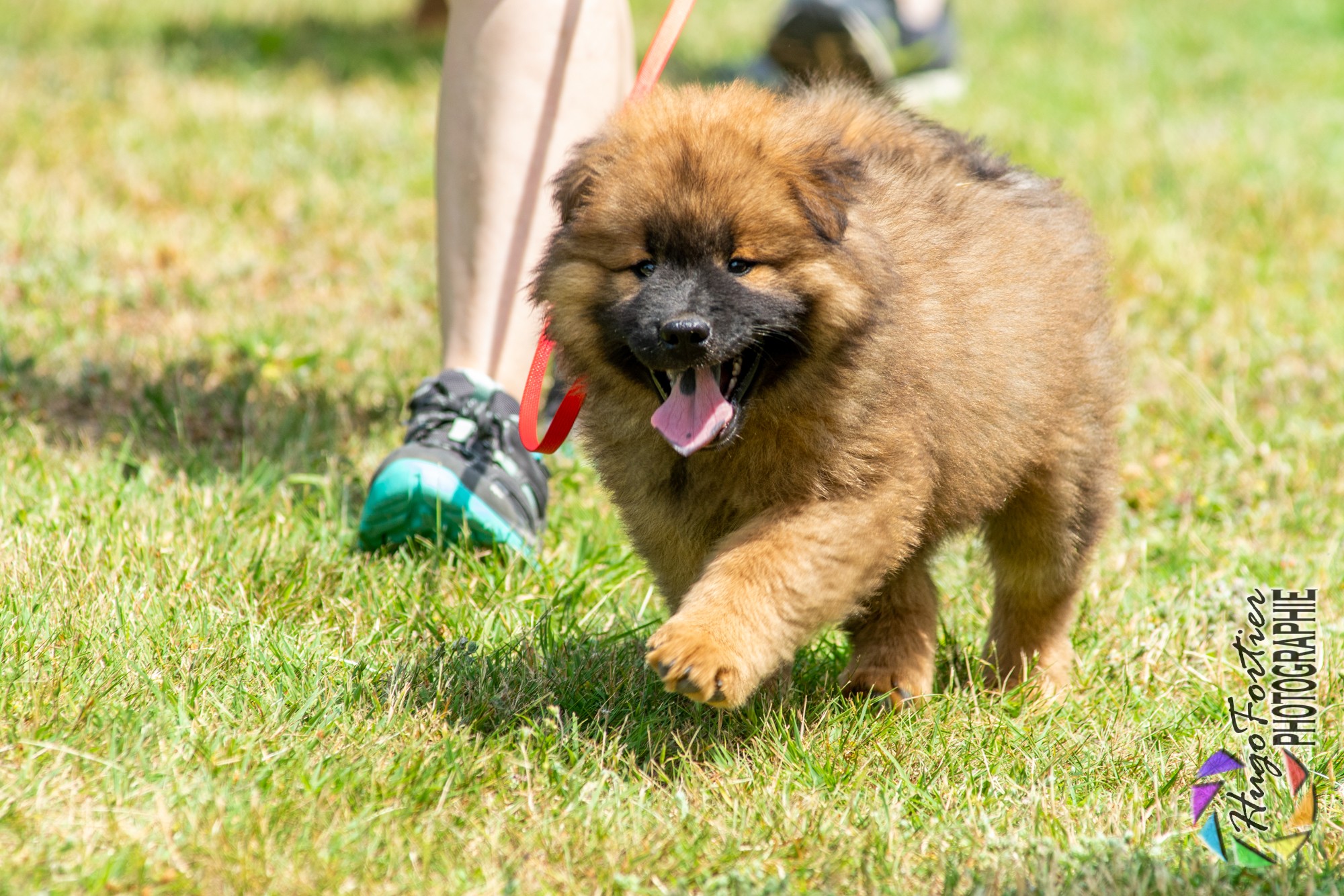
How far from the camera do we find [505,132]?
337 cm

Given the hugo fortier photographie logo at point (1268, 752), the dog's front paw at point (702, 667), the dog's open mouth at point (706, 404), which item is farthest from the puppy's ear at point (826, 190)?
the hugo fortier photographie logo at point (1268, 752)

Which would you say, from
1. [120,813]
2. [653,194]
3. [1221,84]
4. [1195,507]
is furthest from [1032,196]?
[1221,84]

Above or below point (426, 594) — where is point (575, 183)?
above

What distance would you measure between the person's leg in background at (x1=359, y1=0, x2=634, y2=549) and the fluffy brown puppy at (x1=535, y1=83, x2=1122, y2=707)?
0.73 m

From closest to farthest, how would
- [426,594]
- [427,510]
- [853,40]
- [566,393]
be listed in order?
1. [566,393]
2. [426,594]
3. [427,510]
4. [853,40]

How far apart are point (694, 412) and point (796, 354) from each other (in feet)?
0.69

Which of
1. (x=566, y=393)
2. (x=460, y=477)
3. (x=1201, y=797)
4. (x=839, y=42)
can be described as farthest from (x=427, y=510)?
(x=839, y=42)

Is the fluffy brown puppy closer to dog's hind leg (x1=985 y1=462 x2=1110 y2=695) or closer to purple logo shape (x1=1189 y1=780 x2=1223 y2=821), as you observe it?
dog's hind leg (x1=985 y1=462 x2=1110 y2=695)

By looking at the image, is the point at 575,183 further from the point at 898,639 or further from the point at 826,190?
the point at 898,639

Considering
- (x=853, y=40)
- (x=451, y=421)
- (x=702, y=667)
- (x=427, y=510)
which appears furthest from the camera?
(x=853, y=40)

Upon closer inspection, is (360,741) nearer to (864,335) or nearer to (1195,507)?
(864,335)

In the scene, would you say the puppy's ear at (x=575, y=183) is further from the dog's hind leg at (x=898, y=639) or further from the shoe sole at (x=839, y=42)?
the shoe sole at (x=839, y=42)

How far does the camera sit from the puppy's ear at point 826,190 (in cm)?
232

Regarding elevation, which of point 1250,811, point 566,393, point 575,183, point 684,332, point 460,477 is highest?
point 575,183
